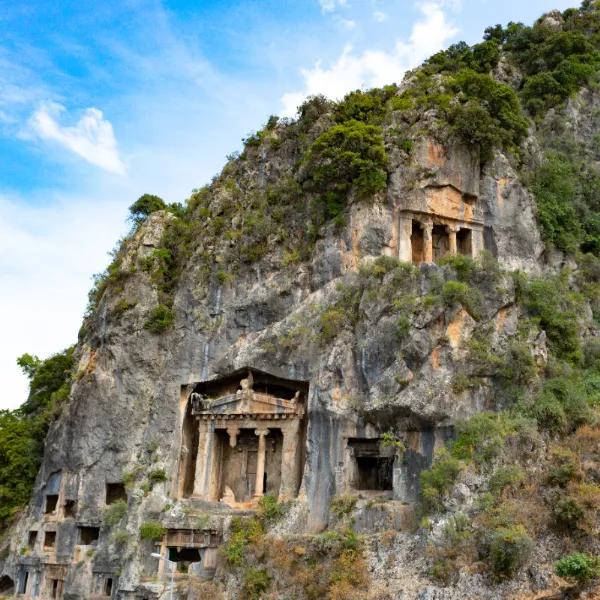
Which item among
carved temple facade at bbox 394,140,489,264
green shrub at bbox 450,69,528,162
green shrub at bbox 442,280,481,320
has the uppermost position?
green shrub at bbox 450,69,528,162

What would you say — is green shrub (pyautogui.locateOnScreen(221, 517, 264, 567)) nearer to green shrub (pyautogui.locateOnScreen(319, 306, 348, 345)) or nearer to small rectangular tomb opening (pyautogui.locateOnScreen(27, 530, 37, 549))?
green shrub (pyautogui.locateOnScreen(319, 306, 348, 345))

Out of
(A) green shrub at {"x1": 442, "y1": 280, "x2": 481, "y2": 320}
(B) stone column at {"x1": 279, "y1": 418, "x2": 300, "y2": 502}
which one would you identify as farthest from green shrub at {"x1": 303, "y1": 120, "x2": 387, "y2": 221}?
(B) stone column at {"x1": 279, "y1": 418, "x2": 300, "y2": 502}

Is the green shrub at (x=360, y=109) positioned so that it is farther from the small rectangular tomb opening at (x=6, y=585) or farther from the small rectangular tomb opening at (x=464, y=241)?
the small rectangular tomb opening at (x=6, y=585)

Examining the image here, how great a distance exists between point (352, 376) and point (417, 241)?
27.9 feet

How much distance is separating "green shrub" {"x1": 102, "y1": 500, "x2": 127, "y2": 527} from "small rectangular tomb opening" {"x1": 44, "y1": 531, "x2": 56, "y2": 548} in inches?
188

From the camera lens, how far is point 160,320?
3109 cm

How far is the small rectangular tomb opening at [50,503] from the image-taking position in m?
32.2

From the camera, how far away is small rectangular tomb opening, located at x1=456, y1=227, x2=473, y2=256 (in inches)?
1187

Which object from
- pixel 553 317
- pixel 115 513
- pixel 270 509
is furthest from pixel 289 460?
pixel 553 317

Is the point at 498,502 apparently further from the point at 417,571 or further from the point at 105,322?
the point at 105,322

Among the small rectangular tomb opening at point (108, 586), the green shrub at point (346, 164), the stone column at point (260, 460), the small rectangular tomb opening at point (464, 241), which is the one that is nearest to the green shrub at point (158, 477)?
the stone column at point (260, 460)

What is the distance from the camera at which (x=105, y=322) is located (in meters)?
32.2

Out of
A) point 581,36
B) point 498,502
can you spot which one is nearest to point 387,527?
point 498,502

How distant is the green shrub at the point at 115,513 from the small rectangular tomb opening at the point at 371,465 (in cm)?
A: 999
